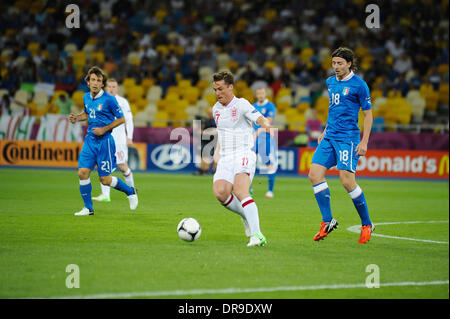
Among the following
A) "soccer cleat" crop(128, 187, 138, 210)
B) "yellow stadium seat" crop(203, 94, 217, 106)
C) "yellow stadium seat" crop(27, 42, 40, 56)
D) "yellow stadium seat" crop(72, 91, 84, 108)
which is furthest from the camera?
"yellow stadium seat" crop(27, 42, 40, 56)

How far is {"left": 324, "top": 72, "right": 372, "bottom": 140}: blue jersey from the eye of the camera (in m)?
8.76

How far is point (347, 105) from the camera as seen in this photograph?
29.0 feet

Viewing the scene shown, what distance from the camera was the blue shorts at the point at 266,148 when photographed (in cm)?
1590

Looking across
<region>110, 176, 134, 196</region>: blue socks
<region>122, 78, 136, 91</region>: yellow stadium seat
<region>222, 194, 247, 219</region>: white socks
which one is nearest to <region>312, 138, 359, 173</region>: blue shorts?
<region>222, 194, 247, 219</region>: white socks

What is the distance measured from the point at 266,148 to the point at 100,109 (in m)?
7.43

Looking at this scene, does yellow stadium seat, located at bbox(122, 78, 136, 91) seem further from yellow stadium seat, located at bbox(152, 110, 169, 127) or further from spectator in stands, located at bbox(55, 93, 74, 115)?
spectator in stands, located at bbox(55, 93, 74, 115)

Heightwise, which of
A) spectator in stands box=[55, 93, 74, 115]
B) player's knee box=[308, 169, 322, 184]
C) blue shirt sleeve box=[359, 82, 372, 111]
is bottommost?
player's knee box=[308, 169, 322, 184]

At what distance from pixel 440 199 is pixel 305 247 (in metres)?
9.16

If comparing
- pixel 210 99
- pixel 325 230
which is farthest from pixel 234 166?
pixel 210 99

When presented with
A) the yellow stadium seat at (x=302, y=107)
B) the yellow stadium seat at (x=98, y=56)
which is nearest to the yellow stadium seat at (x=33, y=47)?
the yellow stadium seat at (x=98, y=56)

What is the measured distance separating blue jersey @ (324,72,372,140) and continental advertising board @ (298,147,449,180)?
1399cm

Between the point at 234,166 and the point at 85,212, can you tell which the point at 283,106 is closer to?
the point at 85,212

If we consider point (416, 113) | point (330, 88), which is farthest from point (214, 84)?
point (416, 113)

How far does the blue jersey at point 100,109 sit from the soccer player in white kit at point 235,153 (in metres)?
3.16
